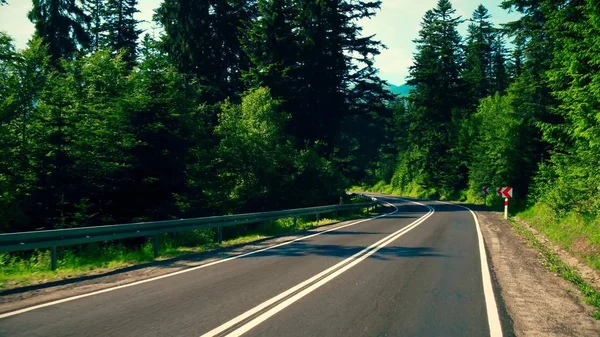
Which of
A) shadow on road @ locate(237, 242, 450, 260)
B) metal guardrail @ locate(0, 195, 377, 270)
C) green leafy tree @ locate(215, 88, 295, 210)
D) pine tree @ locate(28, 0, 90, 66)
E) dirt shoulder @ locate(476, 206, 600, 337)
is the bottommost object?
shadow on road @ locate(237, 242, 450, 260)

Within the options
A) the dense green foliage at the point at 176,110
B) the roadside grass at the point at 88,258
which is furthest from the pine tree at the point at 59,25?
the roadside grass at the point at 88,258

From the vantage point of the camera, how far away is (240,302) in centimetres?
659

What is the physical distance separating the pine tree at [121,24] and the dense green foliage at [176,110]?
116 millimetres

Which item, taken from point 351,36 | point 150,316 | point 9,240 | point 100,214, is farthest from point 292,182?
point 150,316

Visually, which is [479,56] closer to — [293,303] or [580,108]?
→ [580,108]

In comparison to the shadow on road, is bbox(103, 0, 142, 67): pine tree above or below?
above

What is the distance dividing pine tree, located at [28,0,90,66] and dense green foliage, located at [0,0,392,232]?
77 millimetres

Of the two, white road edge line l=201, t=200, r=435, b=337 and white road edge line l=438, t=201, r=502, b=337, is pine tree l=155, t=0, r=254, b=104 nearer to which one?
white road edge line l=201, t=200, r=435, b=337

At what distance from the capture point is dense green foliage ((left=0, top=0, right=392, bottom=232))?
15.2 metres

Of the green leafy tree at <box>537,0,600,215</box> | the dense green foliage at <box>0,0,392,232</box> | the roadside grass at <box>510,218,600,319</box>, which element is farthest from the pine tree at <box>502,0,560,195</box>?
the roadside grass at <box>510,218,600,319</box>

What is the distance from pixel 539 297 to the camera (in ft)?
23.7

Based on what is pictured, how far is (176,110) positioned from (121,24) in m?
25.4

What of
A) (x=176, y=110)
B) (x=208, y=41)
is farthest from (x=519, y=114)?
(x=176, y=110)

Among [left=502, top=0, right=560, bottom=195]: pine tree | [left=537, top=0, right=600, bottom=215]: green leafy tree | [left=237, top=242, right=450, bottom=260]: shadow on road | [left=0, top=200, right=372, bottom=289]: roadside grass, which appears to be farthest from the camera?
[left=502, top=0, right=560, bottom=195]: pine tree
